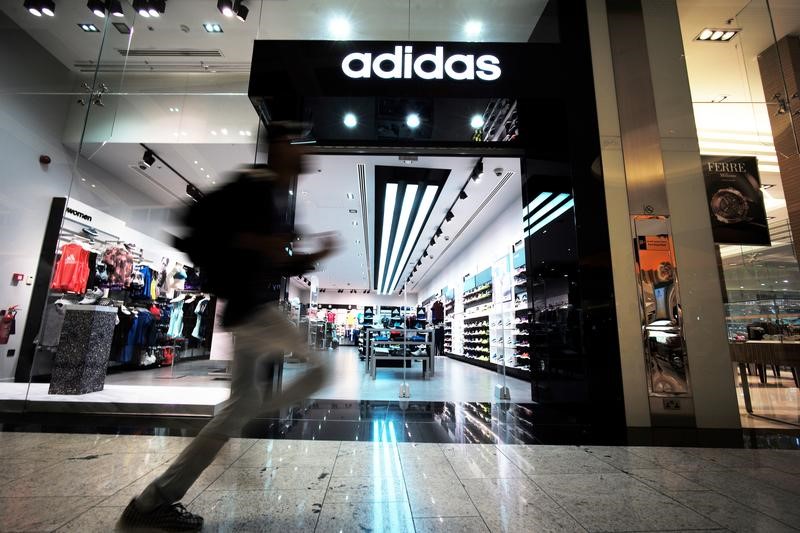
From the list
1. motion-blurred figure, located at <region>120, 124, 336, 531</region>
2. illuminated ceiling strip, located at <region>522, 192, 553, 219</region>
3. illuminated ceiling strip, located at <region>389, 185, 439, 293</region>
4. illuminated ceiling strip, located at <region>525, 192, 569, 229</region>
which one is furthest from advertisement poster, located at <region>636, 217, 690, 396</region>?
illuminated ceiling strip, located at <region>389, 185, 439, 293</region>

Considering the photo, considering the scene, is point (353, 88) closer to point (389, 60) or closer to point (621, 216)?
point (389, 60)

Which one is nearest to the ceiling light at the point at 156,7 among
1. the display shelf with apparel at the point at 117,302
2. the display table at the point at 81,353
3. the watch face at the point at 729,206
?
the display shelf with apparel at the point at 117,302

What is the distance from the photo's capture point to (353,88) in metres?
3.53

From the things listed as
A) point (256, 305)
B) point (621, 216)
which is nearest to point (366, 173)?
point (621, 216)

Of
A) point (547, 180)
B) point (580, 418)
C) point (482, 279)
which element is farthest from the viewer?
point (482, 279)

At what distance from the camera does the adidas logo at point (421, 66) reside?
11.5 feet

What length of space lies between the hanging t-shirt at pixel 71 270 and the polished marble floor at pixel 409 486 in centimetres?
320

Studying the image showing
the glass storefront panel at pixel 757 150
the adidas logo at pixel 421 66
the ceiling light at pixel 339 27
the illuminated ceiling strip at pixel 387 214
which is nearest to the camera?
the glass storefront panel at pixel 757 150

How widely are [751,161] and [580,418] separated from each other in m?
3.13

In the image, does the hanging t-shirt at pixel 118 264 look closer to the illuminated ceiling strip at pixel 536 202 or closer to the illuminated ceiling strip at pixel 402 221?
the illuminated ceiling strip at pixel 402 221

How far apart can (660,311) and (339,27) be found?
490cm

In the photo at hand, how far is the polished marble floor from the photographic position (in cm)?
135

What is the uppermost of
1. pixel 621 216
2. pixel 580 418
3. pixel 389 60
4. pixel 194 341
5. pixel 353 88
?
pixel 389 60

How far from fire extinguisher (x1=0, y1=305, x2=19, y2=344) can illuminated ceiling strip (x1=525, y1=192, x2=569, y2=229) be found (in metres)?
6.47
